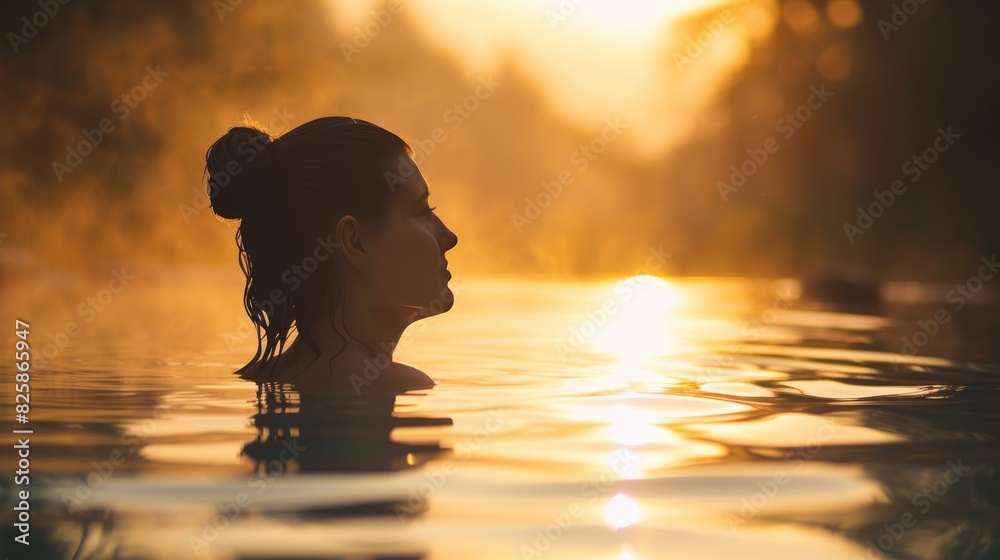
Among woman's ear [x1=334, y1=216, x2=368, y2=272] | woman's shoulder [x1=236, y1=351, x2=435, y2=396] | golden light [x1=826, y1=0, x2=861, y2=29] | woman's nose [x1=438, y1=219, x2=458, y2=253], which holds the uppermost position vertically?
golden light [x1=826, y1=0, x2=861, y2=29]

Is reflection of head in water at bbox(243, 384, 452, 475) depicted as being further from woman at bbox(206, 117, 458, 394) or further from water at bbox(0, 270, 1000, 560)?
woman at bbox(206, 117, 458, 394)


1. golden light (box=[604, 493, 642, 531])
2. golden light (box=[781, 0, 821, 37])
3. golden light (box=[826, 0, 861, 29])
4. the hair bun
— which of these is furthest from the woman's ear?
golden light (box=[781, 0, 821, 37])

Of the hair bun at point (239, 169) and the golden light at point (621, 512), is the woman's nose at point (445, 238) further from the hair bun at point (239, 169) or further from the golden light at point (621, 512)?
the golden light at point (621, 512)

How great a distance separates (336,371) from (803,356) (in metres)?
4.25

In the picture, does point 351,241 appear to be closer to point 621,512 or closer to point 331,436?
point 331,436

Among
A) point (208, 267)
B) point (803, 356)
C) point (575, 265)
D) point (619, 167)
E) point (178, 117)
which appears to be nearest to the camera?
point (803, 356)

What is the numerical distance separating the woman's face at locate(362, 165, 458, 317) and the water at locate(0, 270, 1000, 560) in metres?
0.46

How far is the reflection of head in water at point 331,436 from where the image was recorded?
270cm

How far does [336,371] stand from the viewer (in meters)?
4.17

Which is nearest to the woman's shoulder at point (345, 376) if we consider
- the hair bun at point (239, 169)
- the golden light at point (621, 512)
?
the hair bun at point (239, 169)

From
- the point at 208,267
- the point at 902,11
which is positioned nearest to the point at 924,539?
the point at 902,11

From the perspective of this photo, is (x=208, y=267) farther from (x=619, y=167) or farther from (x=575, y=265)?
(x=619, y=167)

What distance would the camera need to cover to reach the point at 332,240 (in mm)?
Result: 3984

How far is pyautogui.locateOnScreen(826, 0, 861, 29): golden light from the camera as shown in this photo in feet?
89.7
